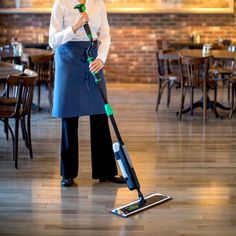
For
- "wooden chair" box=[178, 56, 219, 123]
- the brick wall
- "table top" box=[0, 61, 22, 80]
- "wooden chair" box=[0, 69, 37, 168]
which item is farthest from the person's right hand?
the brick wall

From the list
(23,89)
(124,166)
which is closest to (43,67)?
(23,89)

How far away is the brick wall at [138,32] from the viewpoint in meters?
9.79

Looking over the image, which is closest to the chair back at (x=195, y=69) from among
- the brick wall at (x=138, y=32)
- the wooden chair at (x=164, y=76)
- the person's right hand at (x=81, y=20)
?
the wooden chair at (x=164, y=76)

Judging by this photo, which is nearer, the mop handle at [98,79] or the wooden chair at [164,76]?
the mop handle at [98,79]

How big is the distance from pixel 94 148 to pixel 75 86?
51 centimetres

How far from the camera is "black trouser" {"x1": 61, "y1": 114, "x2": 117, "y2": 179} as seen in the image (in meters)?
4.00

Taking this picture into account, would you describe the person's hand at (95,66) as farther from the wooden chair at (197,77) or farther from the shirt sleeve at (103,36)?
the wooden chair at (197,77)

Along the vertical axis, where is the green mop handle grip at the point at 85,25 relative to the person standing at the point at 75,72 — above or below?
above

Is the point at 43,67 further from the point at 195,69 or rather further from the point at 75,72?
the point at 75,72

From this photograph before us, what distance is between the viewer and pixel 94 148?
409 centimetres

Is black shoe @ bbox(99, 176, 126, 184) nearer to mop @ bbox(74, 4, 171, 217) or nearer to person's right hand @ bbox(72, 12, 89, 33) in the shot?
mop @ bbox(74, 4, 171, 217)

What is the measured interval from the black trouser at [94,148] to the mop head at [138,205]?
45 centimetres

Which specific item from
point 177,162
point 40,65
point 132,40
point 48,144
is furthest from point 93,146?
point 132,40

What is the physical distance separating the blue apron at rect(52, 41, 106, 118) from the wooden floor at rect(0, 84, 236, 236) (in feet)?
2.03
